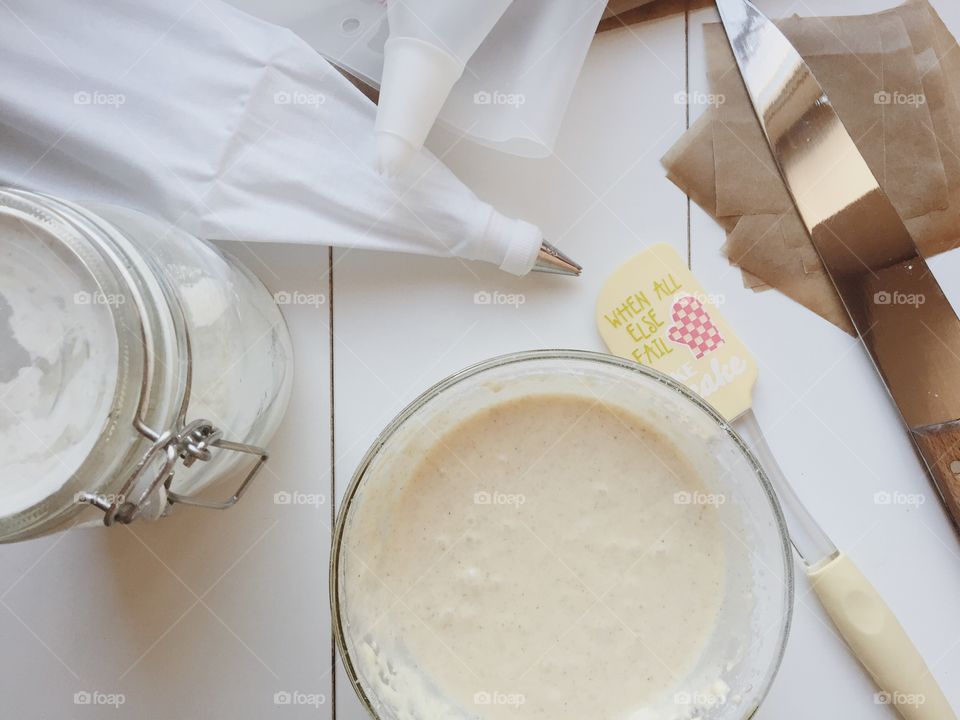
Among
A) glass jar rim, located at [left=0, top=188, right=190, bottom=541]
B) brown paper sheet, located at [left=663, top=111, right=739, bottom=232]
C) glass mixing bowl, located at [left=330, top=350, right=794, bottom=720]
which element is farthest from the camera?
brown paper sheet, located at [left=663, top=111, right=739, bottom=232]

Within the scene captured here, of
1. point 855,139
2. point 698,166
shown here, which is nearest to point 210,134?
point 698,166

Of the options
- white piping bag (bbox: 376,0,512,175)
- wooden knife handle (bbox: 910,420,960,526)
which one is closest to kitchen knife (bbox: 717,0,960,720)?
wooden knife handle (bbox: 910,420,960,526)

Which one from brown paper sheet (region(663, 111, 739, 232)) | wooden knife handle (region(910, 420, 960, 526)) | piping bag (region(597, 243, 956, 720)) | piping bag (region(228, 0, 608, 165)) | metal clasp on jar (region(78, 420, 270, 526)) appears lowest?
wooden knife handle (region(910, 420, 960, 526))

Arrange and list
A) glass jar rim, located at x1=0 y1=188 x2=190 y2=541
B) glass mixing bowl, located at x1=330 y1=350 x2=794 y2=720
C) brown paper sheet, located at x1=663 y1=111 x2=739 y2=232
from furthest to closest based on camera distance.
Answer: brown paper sheet, located at x1=663 y1=111 x2=739 y2=232, glass mixing bowl, located at x1=330 y1=350 x2=794 y2=720, glass jar rim, located at x1=0 y1=188 x2=190 y2=541

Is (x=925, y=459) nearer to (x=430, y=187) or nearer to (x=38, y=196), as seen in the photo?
(x=430, y=187)

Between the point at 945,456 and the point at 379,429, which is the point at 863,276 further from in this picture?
the point at 379,429

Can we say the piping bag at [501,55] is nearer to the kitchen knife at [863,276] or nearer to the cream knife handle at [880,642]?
the kitchen knife at [863,276]

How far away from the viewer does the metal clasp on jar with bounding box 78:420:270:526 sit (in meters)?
0.47

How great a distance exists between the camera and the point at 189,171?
640 millimetres

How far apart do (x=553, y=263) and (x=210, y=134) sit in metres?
0.29

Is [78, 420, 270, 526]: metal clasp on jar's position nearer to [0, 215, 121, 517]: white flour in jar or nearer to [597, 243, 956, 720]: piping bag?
[0, 215, 121, 517]: white flour in jar

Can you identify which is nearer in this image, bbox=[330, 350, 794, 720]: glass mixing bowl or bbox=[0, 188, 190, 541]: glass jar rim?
bbox=[0, 188, 190, 541]: glass jar rim

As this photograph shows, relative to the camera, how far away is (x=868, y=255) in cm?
68

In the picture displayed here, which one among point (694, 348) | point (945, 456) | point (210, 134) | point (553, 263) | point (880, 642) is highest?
point (210, 134)
